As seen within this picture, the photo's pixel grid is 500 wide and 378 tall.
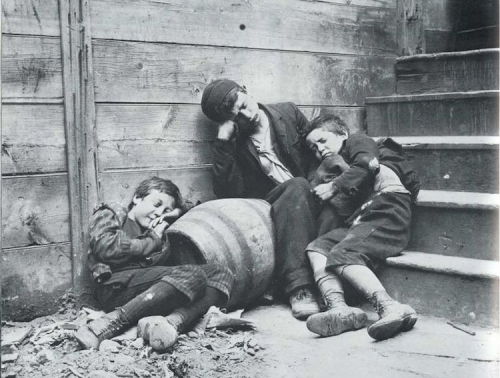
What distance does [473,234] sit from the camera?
2639mm

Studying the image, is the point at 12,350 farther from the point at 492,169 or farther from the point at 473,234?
the point at 492,169

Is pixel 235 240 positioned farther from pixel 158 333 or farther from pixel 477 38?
pixel 477 38

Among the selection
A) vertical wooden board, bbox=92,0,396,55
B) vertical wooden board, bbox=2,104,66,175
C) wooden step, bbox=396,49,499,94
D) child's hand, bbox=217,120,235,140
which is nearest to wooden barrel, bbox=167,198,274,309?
child's hand, bbox=217,120,235,140

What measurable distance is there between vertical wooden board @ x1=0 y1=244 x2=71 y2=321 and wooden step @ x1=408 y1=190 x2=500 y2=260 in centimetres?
170

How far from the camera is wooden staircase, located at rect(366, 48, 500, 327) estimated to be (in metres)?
2.50

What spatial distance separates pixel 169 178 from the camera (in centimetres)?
300

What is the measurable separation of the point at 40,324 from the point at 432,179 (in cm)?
Answer: 205

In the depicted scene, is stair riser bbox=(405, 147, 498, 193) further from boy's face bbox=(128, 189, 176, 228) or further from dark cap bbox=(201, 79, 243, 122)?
boy's face bbox=(128, 189, 176, 228)

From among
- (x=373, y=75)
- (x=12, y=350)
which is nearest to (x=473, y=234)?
(x=373, y=75)

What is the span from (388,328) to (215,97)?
4.72ft

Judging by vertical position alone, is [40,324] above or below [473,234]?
below

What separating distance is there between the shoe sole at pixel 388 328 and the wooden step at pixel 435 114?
125 centimetres

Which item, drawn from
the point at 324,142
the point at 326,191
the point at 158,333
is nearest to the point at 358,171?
the point at 326,191

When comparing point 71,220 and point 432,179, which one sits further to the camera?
point 432,179
